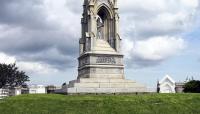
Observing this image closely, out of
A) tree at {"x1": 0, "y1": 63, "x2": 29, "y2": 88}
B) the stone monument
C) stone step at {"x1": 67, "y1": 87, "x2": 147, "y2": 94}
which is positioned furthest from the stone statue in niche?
tree at {"x1": 0, "y1": 63, "x2": 29, "y2": 88}

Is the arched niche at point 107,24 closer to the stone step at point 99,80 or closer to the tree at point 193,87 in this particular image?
the stone step at point 99,80

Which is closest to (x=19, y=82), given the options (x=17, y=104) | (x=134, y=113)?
(x=17, y=104)

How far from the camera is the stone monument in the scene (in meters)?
41.8

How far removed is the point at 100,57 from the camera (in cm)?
4472

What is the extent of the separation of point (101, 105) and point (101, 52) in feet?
46.2

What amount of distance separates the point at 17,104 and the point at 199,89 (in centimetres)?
3165

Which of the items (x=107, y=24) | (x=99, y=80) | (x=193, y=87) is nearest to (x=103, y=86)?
(x=99, y=80)

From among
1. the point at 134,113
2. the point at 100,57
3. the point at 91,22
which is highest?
the point at 91,22

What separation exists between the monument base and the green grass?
4.99m

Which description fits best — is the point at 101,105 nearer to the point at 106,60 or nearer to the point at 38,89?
the point at 106,60

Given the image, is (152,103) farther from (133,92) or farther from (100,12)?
(100,12)

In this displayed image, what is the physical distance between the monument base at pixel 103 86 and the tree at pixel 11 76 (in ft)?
133

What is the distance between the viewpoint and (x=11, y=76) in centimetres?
8006

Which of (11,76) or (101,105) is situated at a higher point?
(11,76)
